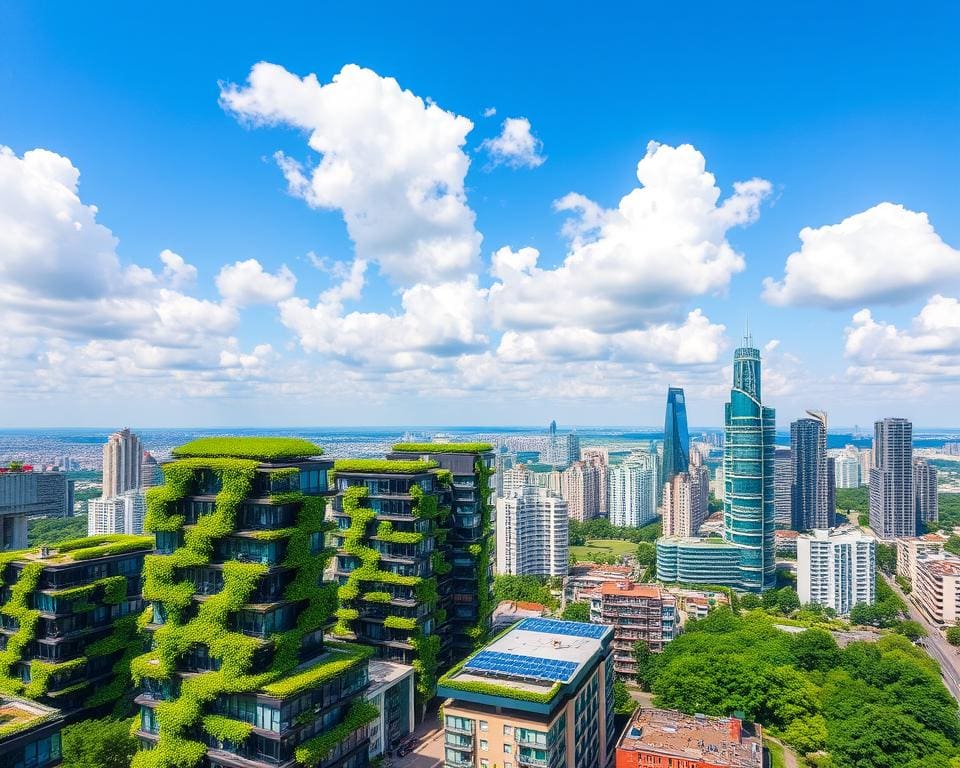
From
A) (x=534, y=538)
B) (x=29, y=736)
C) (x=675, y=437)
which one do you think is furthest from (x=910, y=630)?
(x=675, y=437)

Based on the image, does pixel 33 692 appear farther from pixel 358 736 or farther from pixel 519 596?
pixel 519 596

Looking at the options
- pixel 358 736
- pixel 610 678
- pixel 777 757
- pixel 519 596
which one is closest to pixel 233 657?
pixel 358 736

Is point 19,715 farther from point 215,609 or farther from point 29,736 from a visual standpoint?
point 215,609

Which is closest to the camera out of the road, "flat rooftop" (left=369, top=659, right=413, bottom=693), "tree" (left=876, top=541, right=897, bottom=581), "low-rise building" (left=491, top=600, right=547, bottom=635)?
"flat rooftop" (left=369, top=659, right=413, bottom=693)

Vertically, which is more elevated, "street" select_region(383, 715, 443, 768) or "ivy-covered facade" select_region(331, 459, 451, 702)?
"ivy-covered facade" select_region(331, 459, 451, 702)

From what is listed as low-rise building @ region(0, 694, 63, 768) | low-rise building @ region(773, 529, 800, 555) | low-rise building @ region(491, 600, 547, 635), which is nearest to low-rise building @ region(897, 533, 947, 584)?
low-rise building @ region(773, 529, 800, 555)

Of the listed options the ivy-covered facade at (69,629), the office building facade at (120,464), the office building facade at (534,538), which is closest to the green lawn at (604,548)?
the office building facade at (534,538)

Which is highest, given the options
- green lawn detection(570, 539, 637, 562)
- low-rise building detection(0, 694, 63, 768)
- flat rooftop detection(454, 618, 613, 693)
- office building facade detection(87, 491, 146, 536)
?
low-rise building detection(0, 694, 63, 768)

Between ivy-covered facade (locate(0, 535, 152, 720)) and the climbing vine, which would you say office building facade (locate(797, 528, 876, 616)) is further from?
ivy-covered facade (locate(0, 535, 152, 720))
